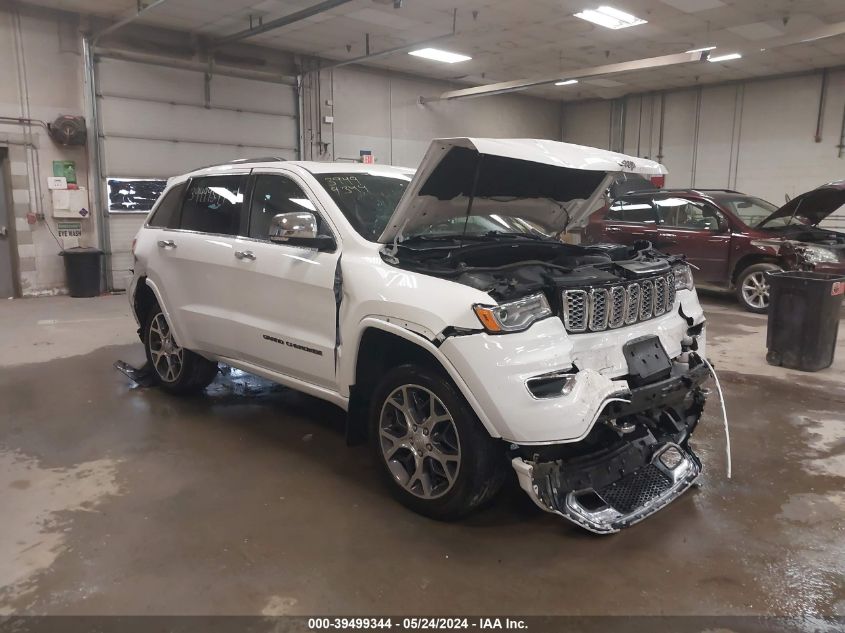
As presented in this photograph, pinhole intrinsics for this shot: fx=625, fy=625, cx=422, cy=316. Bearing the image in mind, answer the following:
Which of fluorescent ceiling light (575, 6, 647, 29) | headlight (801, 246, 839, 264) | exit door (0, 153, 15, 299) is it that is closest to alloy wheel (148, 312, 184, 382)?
exit door (0, 153, 15, 299)

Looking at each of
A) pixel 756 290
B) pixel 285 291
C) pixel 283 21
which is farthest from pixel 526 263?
pixel 283 21

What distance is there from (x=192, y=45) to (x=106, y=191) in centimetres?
290

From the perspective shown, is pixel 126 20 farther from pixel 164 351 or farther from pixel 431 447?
pixel 431 447

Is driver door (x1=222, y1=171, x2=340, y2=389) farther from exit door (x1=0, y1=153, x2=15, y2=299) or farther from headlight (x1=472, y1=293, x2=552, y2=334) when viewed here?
exit door (x1=0, y1=153, x2=15, y2=299)

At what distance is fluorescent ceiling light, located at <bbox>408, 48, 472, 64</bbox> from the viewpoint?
38.4ft

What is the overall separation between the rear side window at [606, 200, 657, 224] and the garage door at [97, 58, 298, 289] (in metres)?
6.55

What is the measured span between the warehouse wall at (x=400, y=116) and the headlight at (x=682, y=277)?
1030 centimetres

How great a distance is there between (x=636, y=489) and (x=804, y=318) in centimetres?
366

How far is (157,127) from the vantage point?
34.4 ft

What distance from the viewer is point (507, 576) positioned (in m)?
2.54

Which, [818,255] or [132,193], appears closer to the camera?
[818,255]

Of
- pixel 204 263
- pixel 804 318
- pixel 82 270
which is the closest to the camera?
pixel 204 263

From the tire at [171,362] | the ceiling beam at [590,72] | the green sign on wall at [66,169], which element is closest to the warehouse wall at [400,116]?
the ceiling beam at [590,72]

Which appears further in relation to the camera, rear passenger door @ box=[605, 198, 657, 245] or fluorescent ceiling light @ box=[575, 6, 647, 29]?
rear passenger door @ box=[605, 198, 657, 245]
